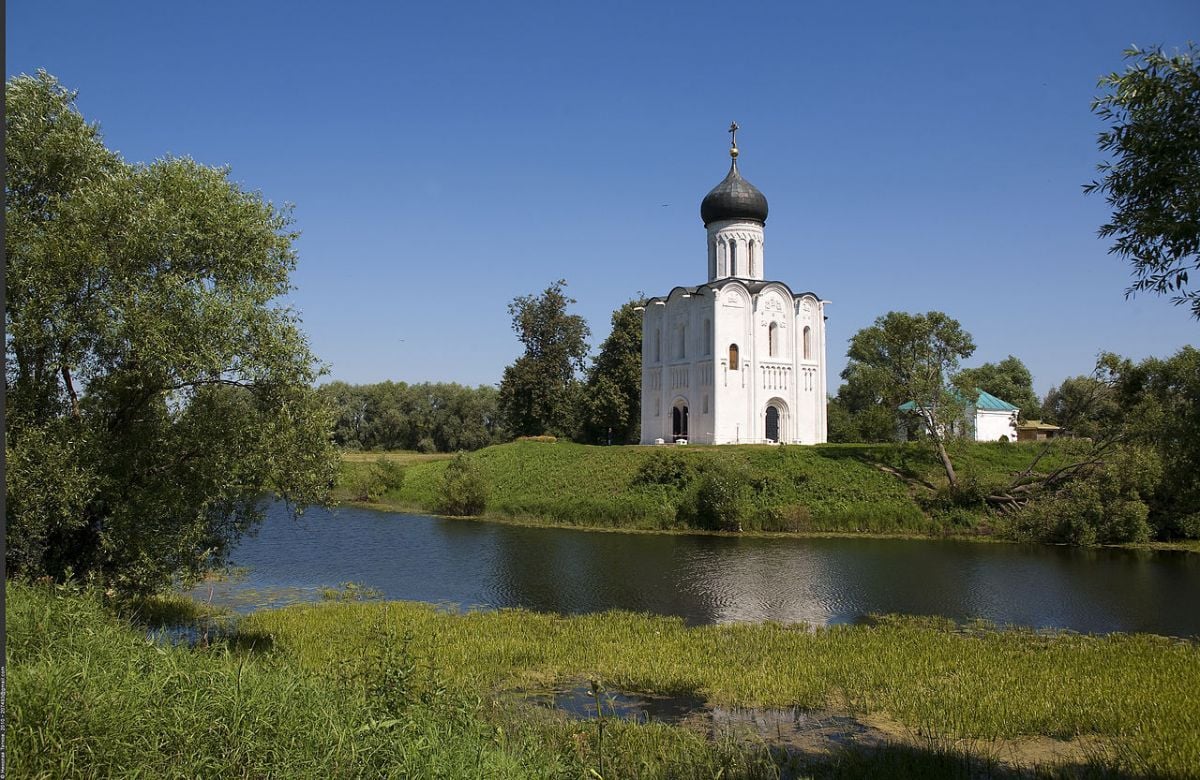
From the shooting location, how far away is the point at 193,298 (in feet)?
40.3

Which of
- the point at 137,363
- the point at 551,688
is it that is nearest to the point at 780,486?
the point at 551,688

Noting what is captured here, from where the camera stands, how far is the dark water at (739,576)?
63.7 ft

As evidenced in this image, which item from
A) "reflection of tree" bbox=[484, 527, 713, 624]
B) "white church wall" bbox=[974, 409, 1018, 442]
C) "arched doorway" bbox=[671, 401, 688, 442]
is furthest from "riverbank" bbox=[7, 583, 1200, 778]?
"white church wall" bbox=[974, 409, 1018, 442]

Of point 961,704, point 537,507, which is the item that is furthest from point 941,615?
point 537,507

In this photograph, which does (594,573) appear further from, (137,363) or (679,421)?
(679,421)

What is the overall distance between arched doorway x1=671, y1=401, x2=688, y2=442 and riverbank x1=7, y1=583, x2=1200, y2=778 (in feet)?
109

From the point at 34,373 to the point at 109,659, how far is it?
20.6 ft

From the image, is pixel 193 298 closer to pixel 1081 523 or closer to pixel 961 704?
pixel 961 704

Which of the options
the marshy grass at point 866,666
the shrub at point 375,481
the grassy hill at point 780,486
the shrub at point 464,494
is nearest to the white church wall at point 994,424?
the grassy hill at point 780,486

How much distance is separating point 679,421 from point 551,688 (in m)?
39.1

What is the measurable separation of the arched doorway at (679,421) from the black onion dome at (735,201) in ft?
35.5

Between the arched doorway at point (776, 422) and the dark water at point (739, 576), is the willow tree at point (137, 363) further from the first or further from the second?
the arched doorway at point (776, 422)

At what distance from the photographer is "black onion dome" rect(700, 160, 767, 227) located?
161 feet

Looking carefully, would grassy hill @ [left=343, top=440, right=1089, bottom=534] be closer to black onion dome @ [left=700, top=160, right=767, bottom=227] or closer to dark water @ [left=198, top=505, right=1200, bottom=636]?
dark water @ [left=198, top=505, right=1200, bottom=636]
